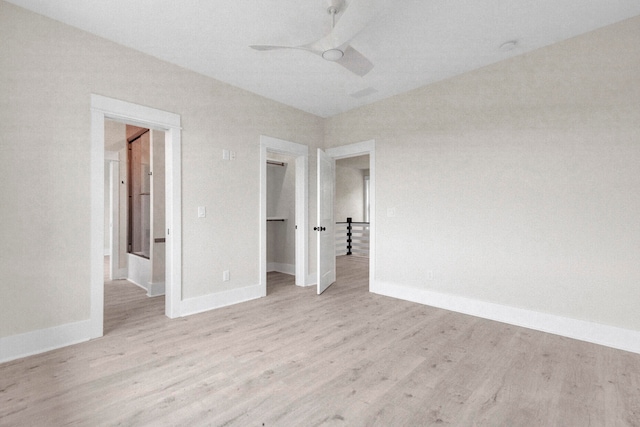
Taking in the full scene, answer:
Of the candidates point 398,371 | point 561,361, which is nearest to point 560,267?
point 561,361

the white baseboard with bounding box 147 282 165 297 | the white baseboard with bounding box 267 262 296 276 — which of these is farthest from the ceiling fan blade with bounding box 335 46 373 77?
the white baseboard with bounding box 267 262 296 276

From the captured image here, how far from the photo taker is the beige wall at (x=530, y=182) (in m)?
2.56

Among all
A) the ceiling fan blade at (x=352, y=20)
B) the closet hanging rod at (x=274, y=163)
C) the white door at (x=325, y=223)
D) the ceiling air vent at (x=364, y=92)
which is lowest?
the white door at (x=325, y=223)

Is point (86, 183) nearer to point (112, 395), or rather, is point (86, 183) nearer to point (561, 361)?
point (112, 395)

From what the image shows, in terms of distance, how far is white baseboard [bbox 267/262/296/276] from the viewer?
569 centimetres

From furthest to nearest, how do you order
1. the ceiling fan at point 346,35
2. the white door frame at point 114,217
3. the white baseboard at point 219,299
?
the white door frame at point 114,217, the white baseboard at point 219,299, the ceiling fan at point 346,35

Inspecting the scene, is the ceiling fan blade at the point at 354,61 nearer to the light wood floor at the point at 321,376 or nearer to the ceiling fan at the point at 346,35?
the ceiling fan at the point at 346,35

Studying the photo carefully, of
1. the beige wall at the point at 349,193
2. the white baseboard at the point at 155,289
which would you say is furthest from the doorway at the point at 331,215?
the beige wall at the point at 349,193

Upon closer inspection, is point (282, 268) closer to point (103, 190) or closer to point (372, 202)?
point (372, 202)

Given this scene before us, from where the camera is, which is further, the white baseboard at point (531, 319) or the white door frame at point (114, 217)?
the white door frame at point (114, 217)

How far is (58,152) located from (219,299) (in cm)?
217

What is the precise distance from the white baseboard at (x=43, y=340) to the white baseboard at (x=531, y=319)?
11.4ft

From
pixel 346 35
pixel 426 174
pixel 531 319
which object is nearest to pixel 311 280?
pixel 426 174

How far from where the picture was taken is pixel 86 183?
2678 mm
